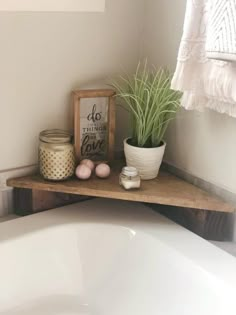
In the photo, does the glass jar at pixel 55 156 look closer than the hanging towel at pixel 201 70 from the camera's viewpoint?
No

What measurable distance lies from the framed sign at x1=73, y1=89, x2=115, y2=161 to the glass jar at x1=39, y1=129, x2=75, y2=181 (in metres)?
0.07

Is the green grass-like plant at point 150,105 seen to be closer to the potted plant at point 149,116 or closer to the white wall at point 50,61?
the potted plant at point 149,116

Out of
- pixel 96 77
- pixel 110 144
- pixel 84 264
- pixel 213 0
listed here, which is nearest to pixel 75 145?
pixel 110 144

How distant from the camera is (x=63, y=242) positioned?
142 centimetres

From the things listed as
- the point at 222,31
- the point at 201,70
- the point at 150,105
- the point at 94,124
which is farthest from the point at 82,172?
the point at 222,31

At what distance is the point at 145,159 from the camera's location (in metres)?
1.46

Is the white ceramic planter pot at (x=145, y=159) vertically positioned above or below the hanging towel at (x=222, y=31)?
below

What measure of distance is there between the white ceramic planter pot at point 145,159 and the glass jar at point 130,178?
0.20 ft

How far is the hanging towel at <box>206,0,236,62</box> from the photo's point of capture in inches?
42.6

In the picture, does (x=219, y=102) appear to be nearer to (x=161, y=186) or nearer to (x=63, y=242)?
(x=161, y=186)

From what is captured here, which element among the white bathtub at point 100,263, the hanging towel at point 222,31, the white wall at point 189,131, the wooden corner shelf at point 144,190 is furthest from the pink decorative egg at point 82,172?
the hanging towel at point 222,31

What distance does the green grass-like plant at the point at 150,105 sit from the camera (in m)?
1.42

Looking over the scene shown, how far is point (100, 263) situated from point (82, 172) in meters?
0.28

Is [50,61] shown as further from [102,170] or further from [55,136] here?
[102,170]
